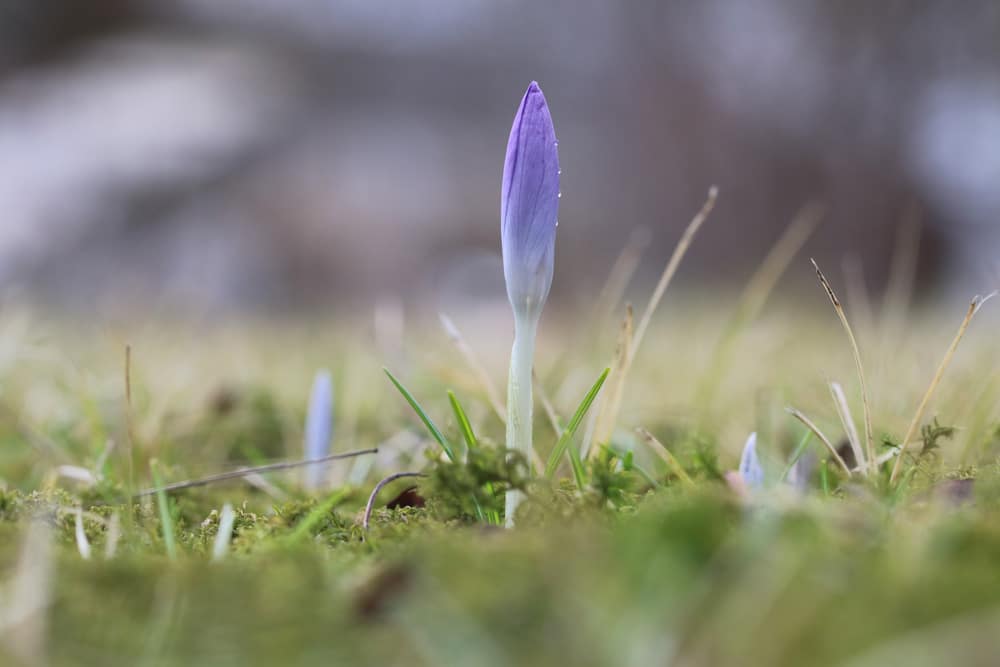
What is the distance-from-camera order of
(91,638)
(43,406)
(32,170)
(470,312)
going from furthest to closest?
(32,170) → (470,312) → (43,406) → (91,638)

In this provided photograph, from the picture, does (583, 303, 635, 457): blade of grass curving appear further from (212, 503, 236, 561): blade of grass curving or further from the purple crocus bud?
(212, 503, 236, 561): blade of grass curving

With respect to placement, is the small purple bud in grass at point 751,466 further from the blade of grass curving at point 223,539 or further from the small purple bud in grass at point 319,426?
the small purple bud in grass at point 319,426

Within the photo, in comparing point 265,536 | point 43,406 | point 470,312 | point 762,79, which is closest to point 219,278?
point 470,312

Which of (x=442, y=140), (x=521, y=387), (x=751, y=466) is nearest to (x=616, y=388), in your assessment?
(x=751, y=466)

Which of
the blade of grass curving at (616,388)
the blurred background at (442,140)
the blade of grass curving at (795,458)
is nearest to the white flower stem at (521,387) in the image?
the blade of grass curving at (616,388)

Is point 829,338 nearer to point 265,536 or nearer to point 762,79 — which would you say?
point 265,536

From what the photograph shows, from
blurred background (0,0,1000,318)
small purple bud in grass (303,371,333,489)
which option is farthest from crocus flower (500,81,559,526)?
blurred background (0,0,1000,318)

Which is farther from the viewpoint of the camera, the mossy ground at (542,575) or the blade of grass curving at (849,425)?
the blade of grass curving at (849,425)
